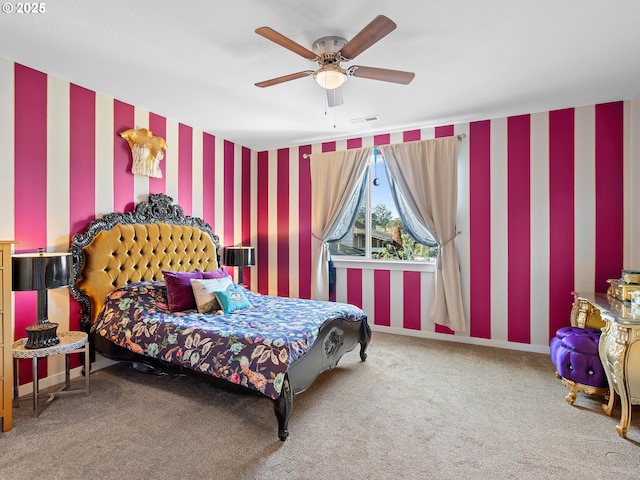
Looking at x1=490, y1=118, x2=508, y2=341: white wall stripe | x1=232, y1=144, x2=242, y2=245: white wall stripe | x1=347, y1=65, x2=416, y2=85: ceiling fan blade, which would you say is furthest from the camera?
x1=232, y1=144, x2=242, y2=245: white wall stripe

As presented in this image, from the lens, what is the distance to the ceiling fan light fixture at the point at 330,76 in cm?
239

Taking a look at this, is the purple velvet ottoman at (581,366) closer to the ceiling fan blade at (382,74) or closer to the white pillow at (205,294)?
the ceiling fan blade at (382,74)

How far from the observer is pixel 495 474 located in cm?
183

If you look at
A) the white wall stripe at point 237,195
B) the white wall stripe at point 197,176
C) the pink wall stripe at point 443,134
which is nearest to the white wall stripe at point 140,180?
the white wall stripe at point 197,176

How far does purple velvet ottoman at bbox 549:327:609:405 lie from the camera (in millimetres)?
2520

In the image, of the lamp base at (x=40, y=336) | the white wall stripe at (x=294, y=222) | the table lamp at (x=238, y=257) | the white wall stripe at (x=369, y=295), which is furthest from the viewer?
the white wall stripe at (x=294, y=222)

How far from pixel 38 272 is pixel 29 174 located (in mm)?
966

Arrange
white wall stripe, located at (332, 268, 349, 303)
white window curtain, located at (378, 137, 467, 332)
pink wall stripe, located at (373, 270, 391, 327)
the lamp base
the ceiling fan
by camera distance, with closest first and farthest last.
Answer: the ceiling fan → the lamp base → white window curtain, located at (378, 137, 467, 332) → pink wall stripe, located at (373, 270, 391, 327) → white wall stripe, located at (332, 268, 349, 303)

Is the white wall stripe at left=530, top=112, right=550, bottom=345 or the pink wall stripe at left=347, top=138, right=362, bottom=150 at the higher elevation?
the pink wall stripe at left=347, top=138, right=362, bottom=150

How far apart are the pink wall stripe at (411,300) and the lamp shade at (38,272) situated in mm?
3617

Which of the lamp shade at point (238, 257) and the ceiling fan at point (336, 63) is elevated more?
the ceiling fan at point (336, 63)

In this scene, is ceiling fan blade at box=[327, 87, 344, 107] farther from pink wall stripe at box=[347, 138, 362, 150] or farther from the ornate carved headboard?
the ornate carved headboard

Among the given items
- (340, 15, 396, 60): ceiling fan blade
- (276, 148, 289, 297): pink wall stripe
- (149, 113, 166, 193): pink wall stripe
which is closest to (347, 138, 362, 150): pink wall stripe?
(276, 148, 289, 297): pink wall stripe

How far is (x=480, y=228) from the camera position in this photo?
13.3 ft
